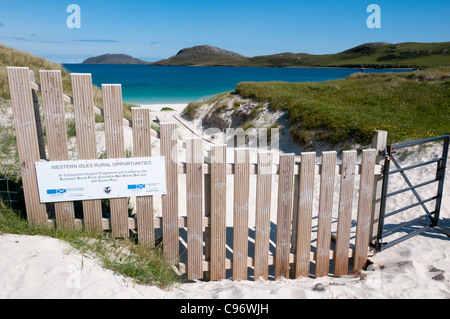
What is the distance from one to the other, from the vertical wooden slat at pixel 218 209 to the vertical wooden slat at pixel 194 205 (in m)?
0.15

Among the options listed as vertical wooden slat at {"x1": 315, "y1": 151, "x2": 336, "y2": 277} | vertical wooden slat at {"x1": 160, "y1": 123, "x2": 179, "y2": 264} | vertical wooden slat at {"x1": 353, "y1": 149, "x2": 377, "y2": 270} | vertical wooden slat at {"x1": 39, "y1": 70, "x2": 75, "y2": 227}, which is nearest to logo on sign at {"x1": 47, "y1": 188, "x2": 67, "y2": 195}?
vertical wooden slat at {"x1": 39, "y1": 70, "x2": 75, "y2": 227}

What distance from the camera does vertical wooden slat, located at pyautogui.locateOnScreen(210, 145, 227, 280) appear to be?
3984 mm

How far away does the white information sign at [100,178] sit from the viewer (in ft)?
12.8

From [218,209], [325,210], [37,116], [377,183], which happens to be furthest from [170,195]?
[377,183]

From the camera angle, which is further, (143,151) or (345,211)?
(345,211)

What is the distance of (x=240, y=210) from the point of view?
421cm

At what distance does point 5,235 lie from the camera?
3.84 m

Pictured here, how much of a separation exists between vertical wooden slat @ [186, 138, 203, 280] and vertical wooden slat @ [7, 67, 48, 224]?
171 centimetres

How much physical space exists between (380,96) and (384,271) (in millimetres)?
14808

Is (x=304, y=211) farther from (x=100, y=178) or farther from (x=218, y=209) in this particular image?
(x=100, y=178)

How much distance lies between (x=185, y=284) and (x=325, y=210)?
2.00 meters

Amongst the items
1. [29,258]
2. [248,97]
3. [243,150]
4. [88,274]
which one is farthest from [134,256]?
[248,97]

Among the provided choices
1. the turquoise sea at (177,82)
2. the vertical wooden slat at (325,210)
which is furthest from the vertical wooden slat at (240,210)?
the turquoise sea at (177,82)
